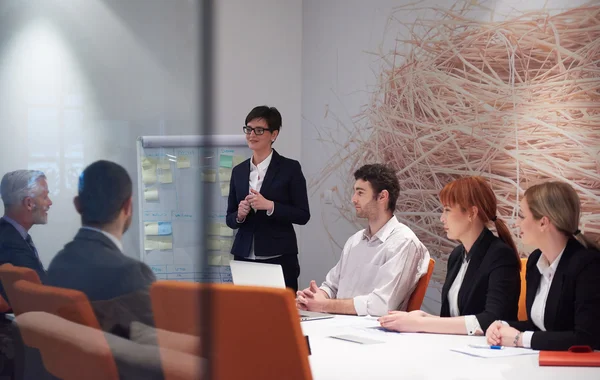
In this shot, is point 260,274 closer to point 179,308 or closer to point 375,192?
point 375,192

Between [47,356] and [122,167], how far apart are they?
20 centimetres

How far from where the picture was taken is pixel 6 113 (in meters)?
0.61

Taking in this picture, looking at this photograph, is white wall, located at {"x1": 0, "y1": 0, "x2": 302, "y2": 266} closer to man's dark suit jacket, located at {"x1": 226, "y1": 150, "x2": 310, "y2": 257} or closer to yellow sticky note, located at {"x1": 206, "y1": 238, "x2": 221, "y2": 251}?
yellow sticky note, located at {"x1": 206, "y1": 238, "x2": 221, "y2": 251}

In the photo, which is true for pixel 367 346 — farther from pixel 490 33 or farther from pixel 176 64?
pixel 490 33

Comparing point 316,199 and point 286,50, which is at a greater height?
point 286,50

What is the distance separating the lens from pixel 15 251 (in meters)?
0.62

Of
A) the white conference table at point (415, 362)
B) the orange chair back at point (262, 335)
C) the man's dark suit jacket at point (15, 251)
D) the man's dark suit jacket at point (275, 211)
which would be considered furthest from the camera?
the man's dark suit jacket at point (275, 211)

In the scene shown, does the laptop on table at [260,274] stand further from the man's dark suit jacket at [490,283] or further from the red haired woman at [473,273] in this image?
the man's dark suit jacket at [490,283]

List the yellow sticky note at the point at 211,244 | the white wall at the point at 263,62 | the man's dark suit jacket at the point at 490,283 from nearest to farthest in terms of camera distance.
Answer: the yellow sticky note at the point at 211,244, the man's dark suit jacket at the point at 490,283, the white wall at the point at 263,62

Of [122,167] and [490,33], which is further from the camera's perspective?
[490,33]

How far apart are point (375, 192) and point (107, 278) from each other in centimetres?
271

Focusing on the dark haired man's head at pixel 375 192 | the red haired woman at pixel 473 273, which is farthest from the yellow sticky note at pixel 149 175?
the dark haired man's head at pixel 375 192

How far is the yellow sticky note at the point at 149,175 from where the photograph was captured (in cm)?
55

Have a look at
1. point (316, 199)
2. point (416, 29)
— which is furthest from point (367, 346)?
point (316, 199)
